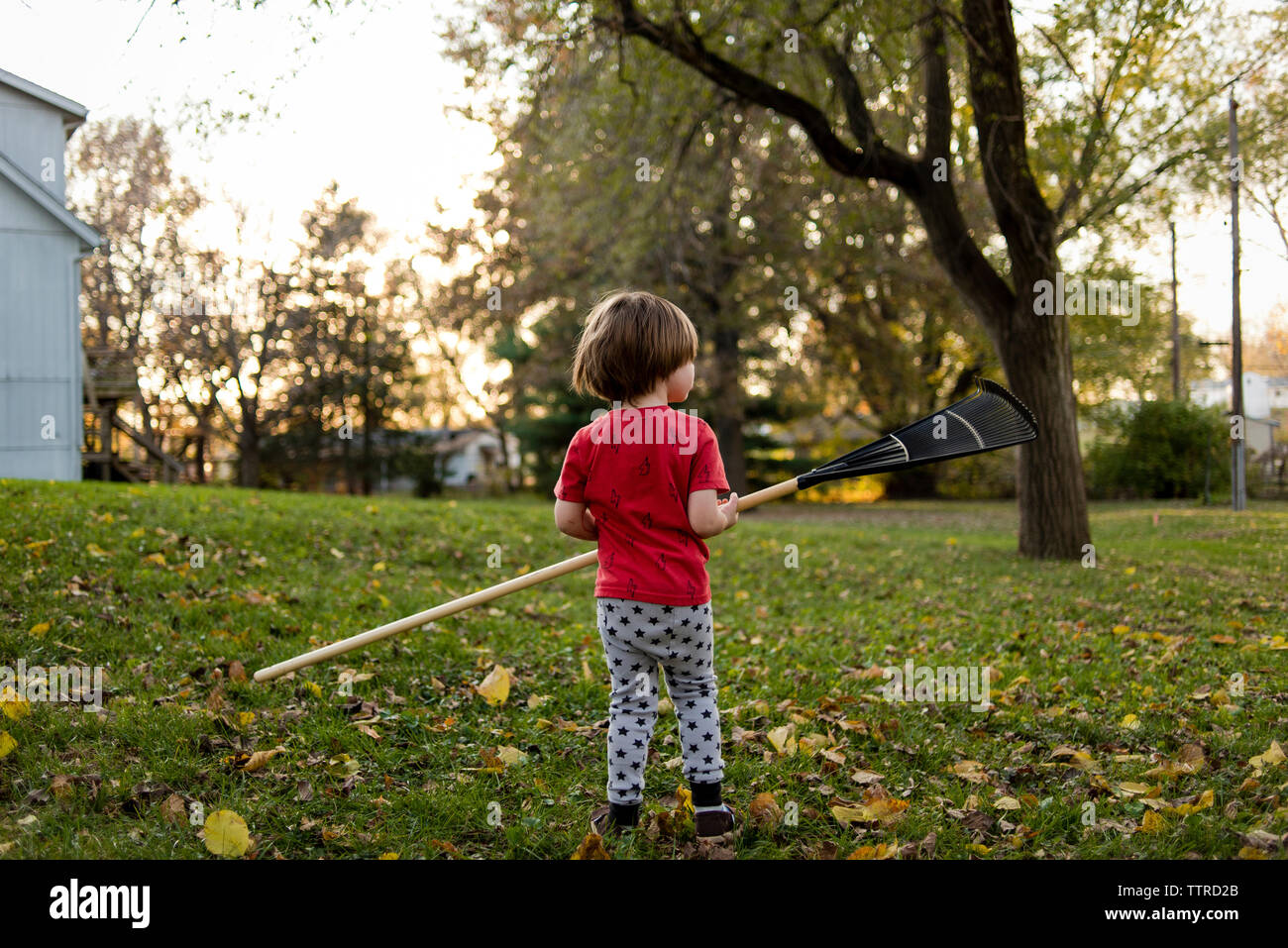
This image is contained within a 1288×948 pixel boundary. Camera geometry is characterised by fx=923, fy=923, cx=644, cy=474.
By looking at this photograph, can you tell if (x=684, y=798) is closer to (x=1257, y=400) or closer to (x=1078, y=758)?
(x=1078, y=758)

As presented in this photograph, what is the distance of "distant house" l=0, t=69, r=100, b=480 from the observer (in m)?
13.1

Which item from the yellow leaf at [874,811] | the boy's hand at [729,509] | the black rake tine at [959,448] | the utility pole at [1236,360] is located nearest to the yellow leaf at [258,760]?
the boy's hand at [729,509]

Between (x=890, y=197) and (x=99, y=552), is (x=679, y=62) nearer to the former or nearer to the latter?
(x=99, y=552)

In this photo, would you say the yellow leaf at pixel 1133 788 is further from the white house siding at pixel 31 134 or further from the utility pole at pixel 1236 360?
the white house siding at pixel 31 134

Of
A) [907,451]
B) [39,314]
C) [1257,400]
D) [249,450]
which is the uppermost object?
[39,314]

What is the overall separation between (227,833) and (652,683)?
143 cm

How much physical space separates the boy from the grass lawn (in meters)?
0.29

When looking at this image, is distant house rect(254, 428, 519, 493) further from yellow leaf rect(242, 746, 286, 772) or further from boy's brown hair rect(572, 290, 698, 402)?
boy's brown hair rect(572, 290, 698, 402)

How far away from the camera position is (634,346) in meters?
3.07

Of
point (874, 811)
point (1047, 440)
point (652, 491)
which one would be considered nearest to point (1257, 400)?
point (1047, 440)

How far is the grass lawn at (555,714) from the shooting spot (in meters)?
3.13

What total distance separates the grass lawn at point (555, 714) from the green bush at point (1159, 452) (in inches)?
585
